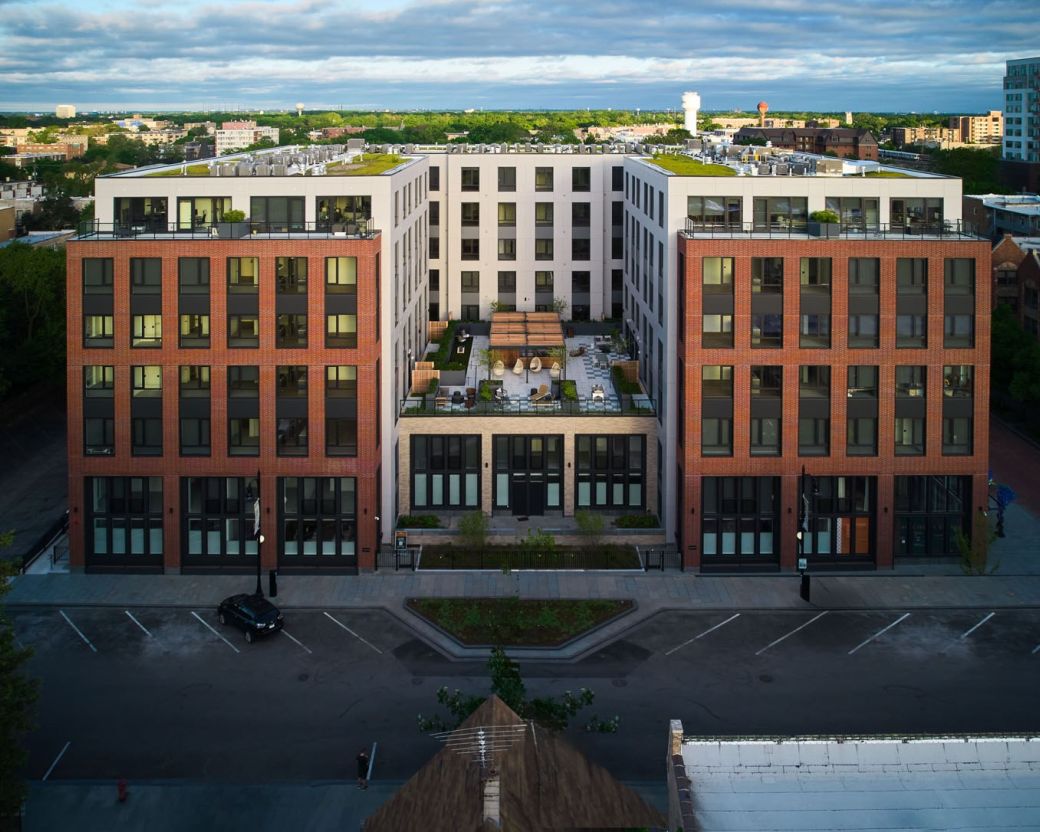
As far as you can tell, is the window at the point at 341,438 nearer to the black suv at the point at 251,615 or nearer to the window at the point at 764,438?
the black suv at the point at 251,615

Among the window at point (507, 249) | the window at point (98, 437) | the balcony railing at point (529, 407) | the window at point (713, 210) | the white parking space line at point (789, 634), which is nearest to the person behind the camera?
the white parking space line at point (789, 634)

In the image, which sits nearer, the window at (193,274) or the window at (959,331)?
the window at (193,274)

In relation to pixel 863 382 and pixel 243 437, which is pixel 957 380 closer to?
pixel 863 382

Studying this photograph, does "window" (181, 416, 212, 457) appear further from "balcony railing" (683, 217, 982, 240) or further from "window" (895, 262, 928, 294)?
"window" (895, 262, 928, 294)

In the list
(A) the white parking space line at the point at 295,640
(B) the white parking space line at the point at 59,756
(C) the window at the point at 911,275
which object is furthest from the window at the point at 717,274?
(B) the white parking space line at the point at 59,756

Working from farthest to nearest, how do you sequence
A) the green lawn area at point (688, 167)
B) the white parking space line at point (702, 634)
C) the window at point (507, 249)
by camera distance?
1. the window at point (507, 249)
2. the green lawn area at point (688, 167)
3. the white parking space line at point (702, 634)

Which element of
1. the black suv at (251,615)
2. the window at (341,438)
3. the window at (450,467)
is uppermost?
the window at (341,438)

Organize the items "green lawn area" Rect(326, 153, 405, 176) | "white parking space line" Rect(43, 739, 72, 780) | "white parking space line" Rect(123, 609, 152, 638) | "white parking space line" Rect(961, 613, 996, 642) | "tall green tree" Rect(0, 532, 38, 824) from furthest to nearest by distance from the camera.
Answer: "green lawn area" Rect(326, 153, 405, 176) < "white parking space line" Rect(123, 609, 152, 638) < "white parking space line" Rect(961, 613, 996, 642) < "white parking space line" Rect(43, 739, 72, 780) < "tall green tree" Rect(0, 532, 38, 824)

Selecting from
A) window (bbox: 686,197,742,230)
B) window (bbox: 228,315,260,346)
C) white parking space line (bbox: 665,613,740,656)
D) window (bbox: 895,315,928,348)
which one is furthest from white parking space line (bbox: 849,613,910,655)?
window (bbox: 228,315,260,346)
